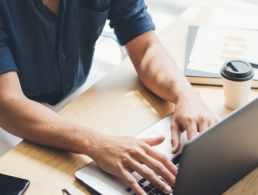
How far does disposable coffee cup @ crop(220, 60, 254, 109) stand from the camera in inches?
46.9

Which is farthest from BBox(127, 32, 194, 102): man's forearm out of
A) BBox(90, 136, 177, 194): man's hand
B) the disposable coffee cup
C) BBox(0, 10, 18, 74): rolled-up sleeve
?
BBox(0, 10, 18, 74): rolled-up sleeve

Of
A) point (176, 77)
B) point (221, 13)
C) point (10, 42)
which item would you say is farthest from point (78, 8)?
point (221, 13)

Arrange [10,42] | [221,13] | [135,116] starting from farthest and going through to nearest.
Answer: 1. [221,13]
2. [10,42]
3. [135,116]

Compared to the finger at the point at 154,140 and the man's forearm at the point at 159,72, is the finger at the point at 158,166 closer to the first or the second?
the finger at the point at 154,140

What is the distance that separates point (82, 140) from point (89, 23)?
499 mm

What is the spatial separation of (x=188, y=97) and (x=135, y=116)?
0.15m

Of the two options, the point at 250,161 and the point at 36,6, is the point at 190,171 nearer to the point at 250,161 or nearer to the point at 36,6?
the point at 250,161

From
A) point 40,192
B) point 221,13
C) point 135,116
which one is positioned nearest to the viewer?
point 40,192

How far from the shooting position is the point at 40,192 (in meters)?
1.05

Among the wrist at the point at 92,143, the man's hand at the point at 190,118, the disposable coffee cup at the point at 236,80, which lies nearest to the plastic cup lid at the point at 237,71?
the disposable coffee cup at the point at 236,80

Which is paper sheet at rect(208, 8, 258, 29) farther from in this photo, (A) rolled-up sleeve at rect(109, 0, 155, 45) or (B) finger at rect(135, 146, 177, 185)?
(B) finger at rect(135, 146, 177, 185)

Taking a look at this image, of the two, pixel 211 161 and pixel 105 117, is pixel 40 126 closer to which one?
pixel 105 117

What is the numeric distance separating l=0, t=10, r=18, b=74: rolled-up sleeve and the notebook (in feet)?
1.61

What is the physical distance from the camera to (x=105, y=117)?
1258 mm
